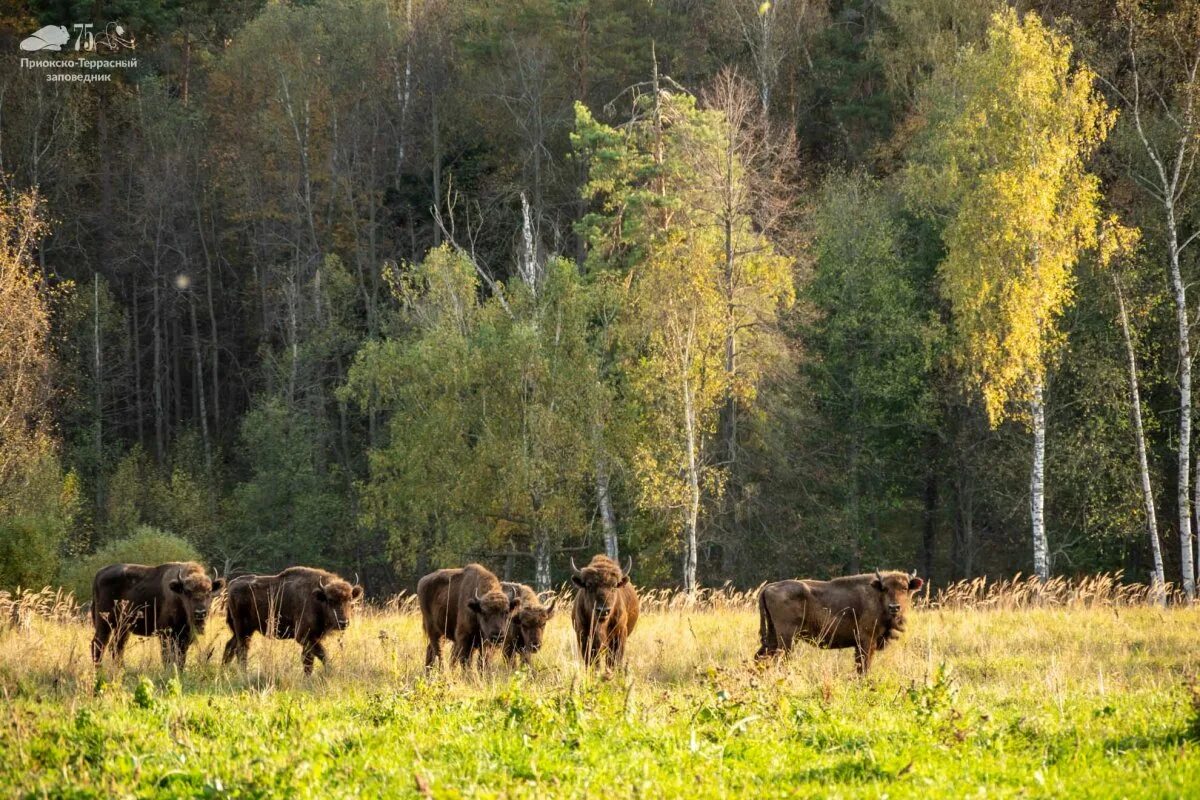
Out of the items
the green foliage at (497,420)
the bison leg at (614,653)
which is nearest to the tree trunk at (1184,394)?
the green foliage at (497,420)

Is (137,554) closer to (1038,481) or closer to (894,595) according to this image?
(1038,481)

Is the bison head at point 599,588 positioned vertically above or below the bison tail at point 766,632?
above

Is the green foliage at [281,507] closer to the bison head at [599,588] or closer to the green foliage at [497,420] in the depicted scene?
the green foliage at [497,420]

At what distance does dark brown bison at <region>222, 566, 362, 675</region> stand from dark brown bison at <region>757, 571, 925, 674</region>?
16.9 ft

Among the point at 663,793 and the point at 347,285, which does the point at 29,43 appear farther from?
the point at 663,793

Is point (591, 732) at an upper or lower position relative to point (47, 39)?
lower

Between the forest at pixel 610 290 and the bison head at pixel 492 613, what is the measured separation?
18.0 meters

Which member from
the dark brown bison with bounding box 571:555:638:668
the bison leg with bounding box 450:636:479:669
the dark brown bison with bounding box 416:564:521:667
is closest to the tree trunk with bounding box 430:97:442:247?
the dark brown bison with bounding box 416:564:521:667

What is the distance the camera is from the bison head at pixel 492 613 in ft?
51.2

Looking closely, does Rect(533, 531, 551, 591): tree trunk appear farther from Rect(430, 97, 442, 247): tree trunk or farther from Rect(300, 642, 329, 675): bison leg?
Rect(300, 642, 329, 675): bison leg

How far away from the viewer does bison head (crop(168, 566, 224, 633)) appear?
643 inches

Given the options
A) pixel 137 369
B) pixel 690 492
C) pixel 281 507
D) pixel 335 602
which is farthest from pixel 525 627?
pixel 137 369

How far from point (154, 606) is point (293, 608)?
1.80 m

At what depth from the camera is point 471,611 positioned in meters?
15.9
